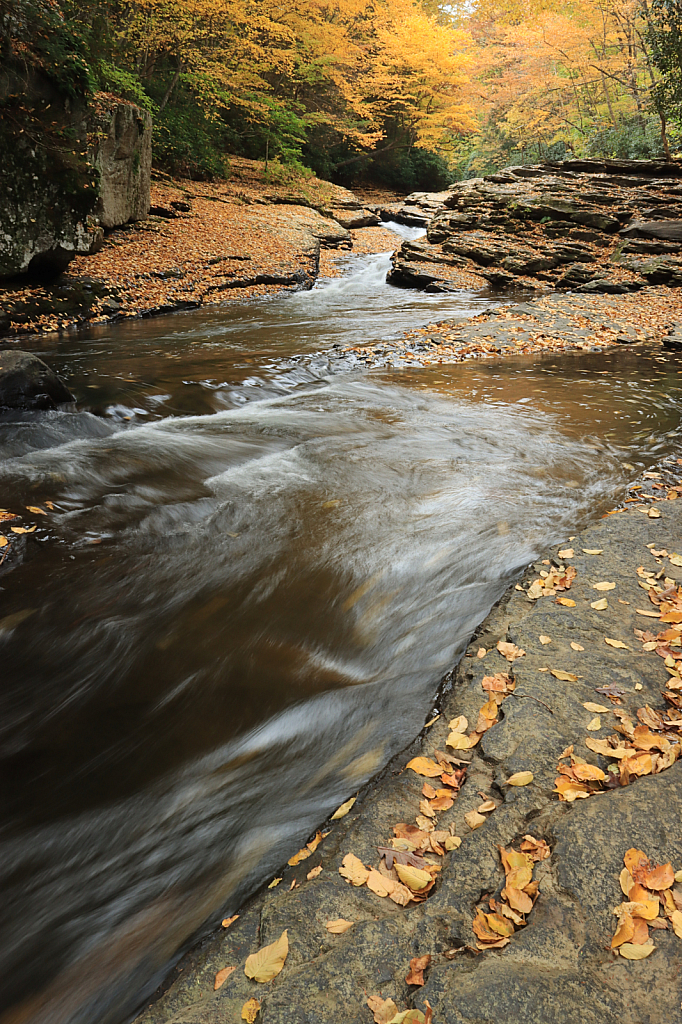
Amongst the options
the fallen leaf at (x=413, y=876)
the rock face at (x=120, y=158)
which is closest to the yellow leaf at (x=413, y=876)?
the fallen leaf at (x=413, y=876)

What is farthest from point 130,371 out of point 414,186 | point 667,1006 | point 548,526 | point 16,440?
point 414,186

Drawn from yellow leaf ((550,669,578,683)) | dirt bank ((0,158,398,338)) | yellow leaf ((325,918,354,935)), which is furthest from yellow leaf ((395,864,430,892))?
dirt bank ((0,158,398,338))

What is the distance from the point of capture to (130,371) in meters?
7.54

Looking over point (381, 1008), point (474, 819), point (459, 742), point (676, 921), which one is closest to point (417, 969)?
point (381, 1008)

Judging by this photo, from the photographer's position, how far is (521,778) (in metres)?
2.18

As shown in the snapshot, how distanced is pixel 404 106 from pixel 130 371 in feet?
89.4

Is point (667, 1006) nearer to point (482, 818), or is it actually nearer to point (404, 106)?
point (482, 818)

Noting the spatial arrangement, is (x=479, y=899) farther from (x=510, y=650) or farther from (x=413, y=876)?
(x=510, y=650)

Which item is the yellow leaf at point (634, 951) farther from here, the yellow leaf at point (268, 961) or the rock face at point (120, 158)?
the rock face at point (120, 158)

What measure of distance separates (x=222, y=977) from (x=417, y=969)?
561 millimetres

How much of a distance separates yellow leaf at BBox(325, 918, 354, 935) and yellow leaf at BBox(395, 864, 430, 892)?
0.73ft

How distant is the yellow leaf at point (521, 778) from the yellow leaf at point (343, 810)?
1.96 feet

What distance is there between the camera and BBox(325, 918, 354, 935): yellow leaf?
175 centimetres

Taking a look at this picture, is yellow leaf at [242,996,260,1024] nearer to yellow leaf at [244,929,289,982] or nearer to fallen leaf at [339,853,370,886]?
yellow leaf at [244,929,289,982]
